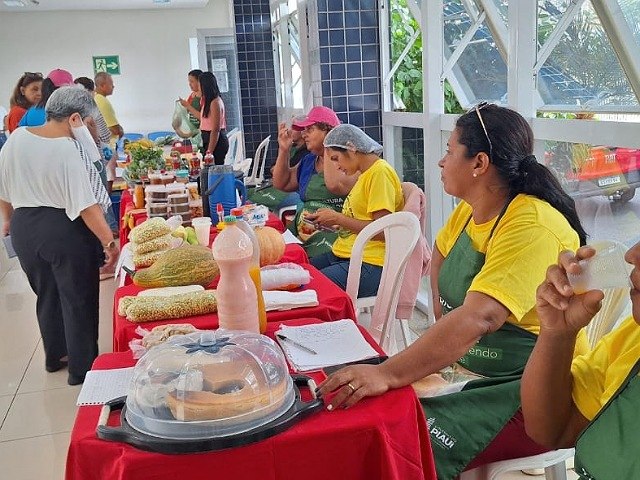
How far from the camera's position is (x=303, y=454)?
3.87ft

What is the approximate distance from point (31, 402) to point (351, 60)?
2857mm

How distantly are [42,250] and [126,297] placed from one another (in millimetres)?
1441

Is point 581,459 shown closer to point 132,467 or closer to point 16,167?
point 132,467

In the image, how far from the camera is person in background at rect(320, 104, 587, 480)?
5.07 feet

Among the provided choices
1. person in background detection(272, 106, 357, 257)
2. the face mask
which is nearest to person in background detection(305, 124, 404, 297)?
person in background detection(272, 106, 357, 257)

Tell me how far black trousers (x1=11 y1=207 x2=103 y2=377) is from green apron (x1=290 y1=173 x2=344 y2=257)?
1055 millimetres

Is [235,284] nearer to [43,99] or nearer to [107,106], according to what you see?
[43,99]

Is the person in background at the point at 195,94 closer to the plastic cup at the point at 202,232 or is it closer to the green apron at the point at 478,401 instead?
the plastic cup at the point at 202,232

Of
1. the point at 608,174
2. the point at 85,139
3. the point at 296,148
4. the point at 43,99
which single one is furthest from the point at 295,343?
the point at 43,99

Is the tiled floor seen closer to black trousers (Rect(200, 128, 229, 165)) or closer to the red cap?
the red cap

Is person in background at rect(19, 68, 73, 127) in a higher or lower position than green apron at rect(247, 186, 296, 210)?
higher

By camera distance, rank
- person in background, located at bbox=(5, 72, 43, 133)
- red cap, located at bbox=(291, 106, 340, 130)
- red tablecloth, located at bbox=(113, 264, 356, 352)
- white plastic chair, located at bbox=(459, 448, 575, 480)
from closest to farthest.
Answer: white plastic chair, located at bbox=(459, 448, 575, 480), red tablecloth, located at bbox=(113, 264, 356, 352), red cap, located at bbox=(291, 106, 340, 130), person in background, located at bbox=(5, 72, 43, 133)

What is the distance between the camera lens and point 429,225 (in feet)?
12.4

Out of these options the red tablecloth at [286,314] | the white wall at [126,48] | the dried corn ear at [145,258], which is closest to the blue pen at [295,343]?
the red tablecloth at [286,314]
